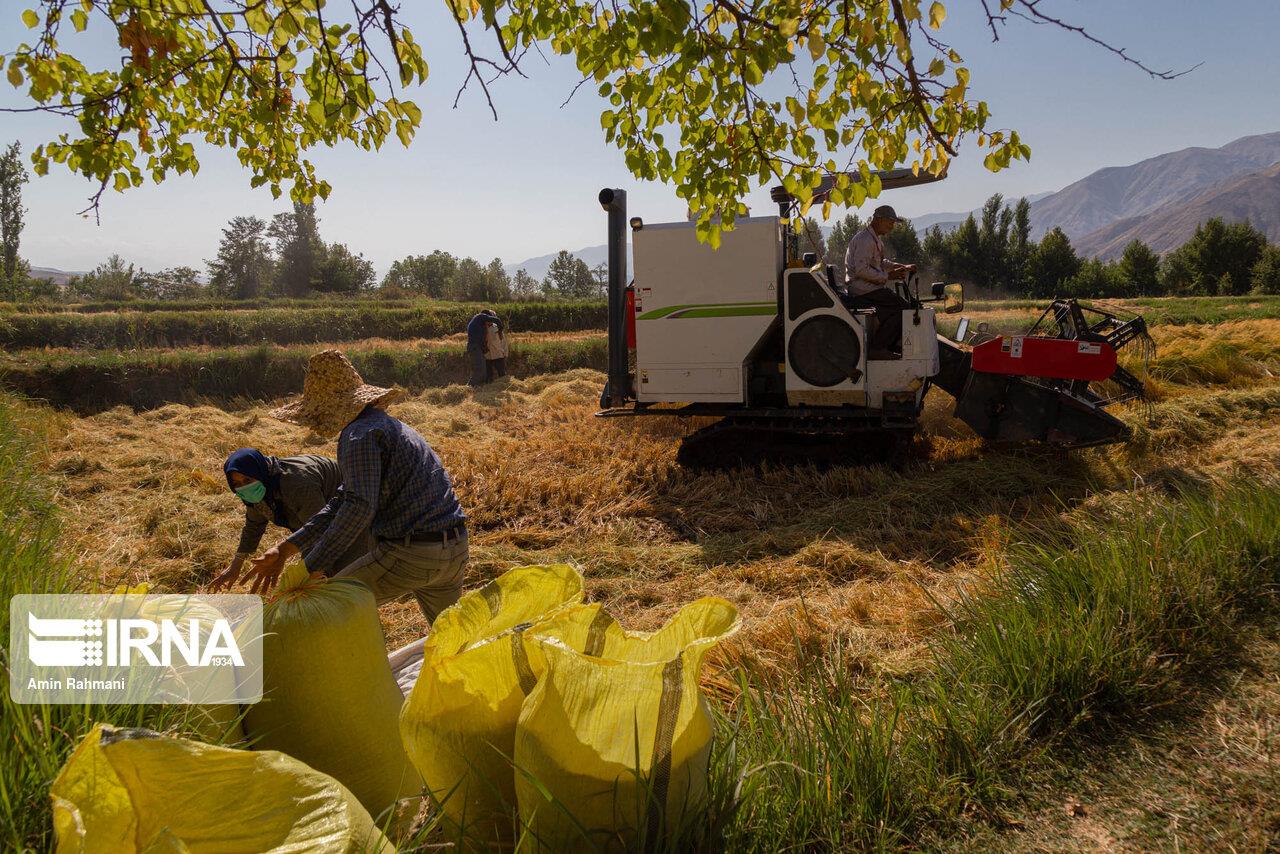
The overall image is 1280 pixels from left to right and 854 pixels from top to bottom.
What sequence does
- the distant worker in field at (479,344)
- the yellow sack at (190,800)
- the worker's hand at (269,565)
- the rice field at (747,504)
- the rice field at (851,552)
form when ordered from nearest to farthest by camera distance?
the yellow sack at (190,800) < the rice field at (851,552) < the worker's hand at (269,565) < the rice field at (747,504) < the distant worker in field at (479,344)

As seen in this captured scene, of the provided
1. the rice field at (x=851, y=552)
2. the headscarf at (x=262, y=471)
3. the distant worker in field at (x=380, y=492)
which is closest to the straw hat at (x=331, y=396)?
the distant worker in field at (x=380, y=492)

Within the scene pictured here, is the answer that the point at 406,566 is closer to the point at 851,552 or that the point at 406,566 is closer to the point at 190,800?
the point at 190,800

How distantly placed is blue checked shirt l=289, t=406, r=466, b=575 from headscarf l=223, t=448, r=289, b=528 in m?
0.54

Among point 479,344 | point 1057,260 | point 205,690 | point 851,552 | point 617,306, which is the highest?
point 1057,260

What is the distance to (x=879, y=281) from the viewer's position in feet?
23.7

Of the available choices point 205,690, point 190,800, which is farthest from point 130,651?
point 190,800

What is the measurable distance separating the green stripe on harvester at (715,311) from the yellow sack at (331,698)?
6130mm

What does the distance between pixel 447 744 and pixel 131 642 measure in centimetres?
70

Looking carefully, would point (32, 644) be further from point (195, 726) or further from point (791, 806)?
point (791, 806)

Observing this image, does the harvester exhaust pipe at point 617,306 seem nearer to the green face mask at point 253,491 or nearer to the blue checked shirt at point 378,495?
the blue checked shirt at point 378,495

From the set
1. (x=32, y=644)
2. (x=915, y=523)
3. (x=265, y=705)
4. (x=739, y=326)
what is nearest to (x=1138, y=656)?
(x=265, y=705)

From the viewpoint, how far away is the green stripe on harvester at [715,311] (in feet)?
24.3

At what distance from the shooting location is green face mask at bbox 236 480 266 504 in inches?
135

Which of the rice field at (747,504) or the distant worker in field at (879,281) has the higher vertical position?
the distant worker in field at (879,281)
